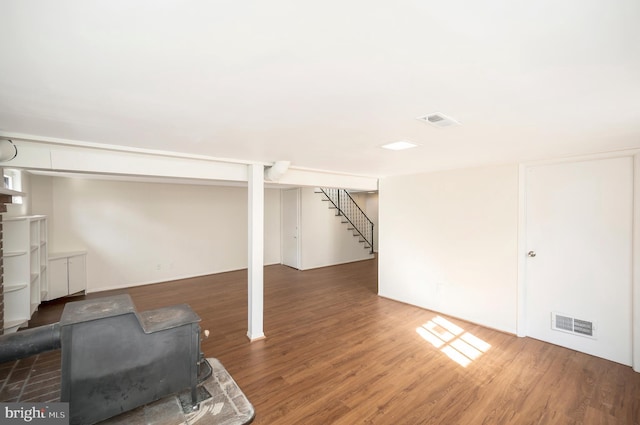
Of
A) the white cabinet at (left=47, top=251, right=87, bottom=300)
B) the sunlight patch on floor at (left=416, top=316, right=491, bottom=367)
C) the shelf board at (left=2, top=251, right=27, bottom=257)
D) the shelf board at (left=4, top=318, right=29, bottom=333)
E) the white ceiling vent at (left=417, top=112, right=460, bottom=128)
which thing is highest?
the white ceiling vent at (left=417, top=112, right=460, bottom=128)

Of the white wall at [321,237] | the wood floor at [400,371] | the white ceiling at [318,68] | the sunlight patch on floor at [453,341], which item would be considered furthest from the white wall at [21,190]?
the sunlight patch on floor at [453,341]

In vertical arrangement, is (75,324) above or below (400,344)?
above

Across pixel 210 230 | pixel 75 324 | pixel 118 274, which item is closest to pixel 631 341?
pixel 75 324

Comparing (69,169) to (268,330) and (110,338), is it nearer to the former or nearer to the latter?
(110,338)

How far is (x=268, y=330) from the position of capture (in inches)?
147

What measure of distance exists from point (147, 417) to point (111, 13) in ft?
8.73

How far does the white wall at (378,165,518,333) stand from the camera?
3697 mm

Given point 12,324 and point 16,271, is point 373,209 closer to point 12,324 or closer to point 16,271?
point 16,271

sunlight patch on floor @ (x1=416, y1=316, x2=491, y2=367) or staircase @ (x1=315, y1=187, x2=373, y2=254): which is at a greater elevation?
staircase @ (x1=315, y1=187, x2=373, y2=254)

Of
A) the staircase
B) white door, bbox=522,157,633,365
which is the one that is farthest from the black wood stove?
the staircase

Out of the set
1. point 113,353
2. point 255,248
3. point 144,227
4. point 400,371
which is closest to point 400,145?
point 255,248

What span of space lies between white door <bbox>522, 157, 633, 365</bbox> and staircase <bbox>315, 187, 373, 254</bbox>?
17.1ft

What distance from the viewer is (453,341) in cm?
344

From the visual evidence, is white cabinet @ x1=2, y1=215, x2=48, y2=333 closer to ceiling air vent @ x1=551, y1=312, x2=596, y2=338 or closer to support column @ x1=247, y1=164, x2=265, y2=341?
support column @ x1=247, y1=164, x2=265, y2=341
